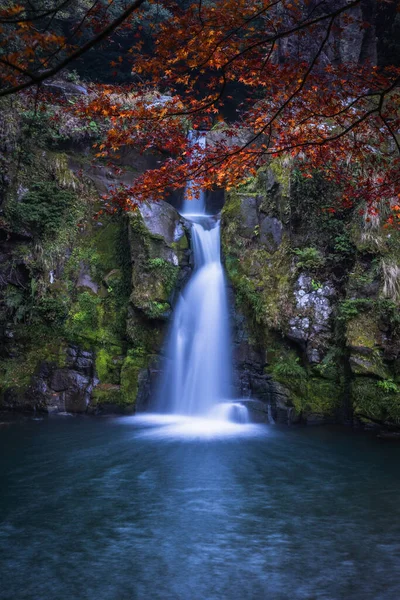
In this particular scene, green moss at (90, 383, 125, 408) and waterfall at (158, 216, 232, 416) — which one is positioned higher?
waterfall at (158, 216, 232, 416)

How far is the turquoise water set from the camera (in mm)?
3664

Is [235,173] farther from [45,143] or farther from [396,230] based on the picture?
[45,143]

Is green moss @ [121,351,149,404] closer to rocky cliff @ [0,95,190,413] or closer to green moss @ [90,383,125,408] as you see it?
rocky cliff @ [0,95,190,413]

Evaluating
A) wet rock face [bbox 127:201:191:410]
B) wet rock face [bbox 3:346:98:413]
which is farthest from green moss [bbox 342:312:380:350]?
wet rock face [bbox 3:346:98:413]

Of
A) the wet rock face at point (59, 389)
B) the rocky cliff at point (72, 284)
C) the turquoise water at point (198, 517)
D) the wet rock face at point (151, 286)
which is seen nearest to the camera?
the turquoise water at point (198, 517)

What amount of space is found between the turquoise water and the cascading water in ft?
6.41

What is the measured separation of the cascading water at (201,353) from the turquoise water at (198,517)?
76.9 inches

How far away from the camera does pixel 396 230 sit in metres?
10.2

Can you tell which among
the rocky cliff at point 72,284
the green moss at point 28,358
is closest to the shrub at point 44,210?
the rocky cliff at point 72,284

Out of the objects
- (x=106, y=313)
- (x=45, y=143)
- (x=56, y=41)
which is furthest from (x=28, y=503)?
(x=45, y=143)

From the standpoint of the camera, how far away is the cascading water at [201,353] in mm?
10450

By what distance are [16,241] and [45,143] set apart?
11.2 feet

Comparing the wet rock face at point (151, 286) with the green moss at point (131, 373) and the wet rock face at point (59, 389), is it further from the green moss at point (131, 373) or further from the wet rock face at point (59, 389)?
the wet rock face at point (59, 389)

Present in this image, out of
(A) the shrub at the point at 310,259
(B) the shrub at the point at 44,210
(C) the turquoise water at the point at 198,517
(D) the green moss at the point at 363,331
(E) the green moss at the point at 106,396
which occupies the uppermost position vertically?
(B) the shrub at the point at 44,210
